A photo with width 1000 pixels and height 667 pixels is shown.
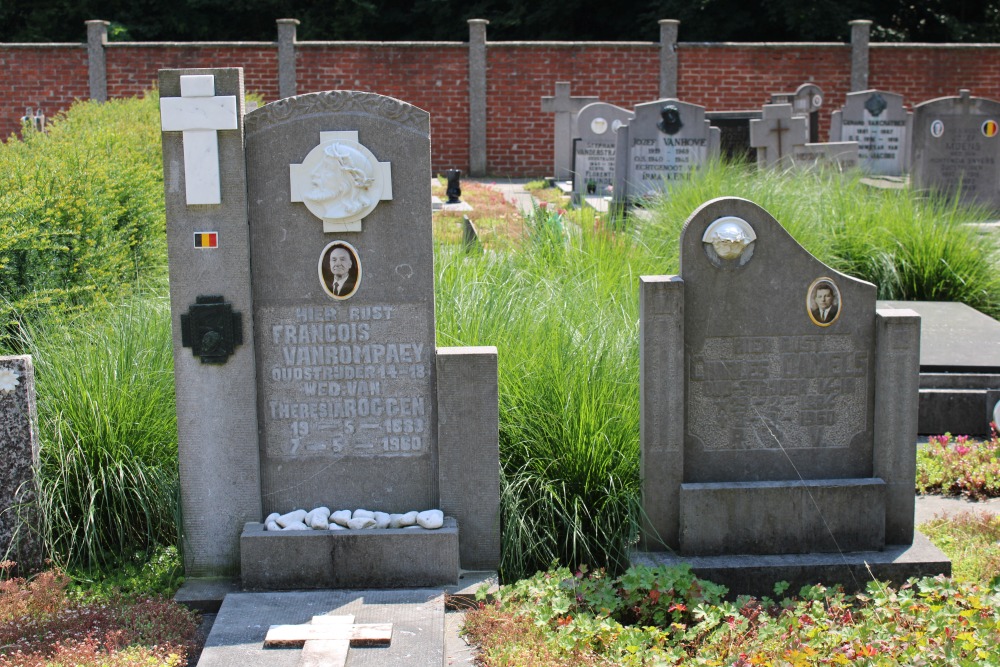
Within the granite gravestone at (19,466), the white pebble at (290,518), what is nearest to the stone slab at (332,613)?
the white pebble at (290,518)

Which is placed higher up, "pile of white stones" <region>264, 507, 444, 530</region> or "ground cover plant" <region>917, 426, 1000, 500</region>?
"pile of white stones" <region>264, 507, 444, 530</region>

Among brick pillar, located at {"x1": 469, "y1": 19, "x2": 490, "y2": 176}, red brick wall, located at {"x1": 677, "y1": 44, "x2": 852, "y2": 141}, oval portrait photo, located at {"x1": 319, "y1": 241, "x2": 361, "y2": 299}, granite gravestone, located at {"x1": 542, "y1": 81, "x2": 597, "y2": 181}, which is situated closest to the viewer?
oval portrait photo, located at {"x1": 319, "y1": 241, "x2": 361, "y2": 299}

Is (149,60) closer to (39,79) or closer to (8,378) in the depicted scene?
(39,79)

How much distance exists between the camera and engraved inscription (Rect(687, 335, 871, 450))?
14.3ft

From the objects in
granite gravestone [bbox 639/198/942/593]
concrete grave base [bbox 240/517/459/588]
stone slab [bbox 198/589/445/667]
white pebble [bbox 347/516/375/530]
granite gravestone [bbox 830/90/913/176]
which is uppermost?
granite gravestone [bbox 830/90/913/176]

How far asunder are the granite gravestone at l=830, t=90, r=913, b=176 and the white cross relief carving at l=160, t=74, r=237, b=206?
14937 millimetres

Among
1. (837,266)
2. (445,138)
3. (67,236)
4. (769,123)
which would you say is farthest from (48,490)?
(445,138)

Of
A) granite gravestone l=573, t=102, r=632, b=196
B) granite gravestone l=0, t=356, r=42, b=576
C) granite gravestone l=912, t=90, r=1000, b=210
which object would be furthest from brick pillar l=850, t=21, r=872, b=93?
granite gravestone l=0, t=356, r=42, b=576

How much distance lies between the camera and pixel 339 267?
4.11 meters

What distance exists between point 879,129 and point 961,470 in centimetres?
1332

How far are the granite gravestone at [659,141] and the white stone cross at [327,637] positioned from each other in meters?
9.07

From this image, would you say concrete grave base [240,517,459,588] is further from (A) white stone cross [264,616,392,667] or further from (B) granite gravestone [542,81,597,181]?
(B) granite gravestone [542,81,597,181]

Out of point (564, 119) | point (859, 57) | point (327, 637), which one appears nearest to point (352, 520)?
point (327, 637)

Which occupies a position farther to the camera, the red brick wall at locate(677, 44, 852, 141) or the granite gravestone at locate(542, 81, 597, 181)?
the red brick wall at locate(677, 44, 852, 141)
